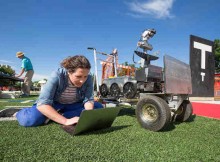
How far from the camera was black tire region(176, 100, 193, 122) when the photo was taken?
3757 millimetres

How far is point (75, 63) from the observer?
246 cm

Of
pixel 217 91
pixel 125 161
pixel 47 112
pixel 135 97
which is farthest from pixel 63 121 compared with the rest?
pixel 217 91

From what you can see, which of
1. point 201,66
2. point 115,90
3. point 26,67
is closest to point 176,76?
point 115,90

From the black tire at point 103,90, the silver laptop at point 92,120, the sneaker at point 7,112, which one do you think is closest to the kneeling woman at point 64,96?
the silver laptop at point 92,120

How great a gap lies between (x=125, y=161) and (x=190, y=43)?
1002 cm

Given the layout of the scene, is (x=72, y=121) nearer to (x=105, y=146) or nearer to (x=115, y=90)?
(x=105, y=146)

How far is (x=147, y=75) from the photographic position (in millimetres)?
3852

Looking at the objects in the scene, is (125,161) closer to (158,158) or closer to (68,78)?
(158,158)

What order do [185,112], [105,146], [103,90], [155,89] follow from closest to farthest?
[105,146] → [185,112] → [155,89] → [103,90]

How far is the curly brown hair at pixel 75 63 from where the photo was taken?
244cm

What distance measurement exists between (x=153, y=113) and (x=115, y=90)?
1724mm

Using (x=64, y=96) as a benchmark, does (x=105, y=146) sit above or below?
below

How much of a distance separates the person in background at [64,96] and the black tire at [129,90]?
1.26 meters

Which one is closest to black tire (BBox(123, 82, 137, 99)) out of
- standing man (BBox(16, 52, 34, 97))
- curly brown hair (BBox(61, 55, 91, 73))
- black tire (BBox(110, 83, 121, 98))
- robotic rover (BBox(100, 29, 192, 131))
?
robotic rover (BBox(100, 29, 192, 131))
